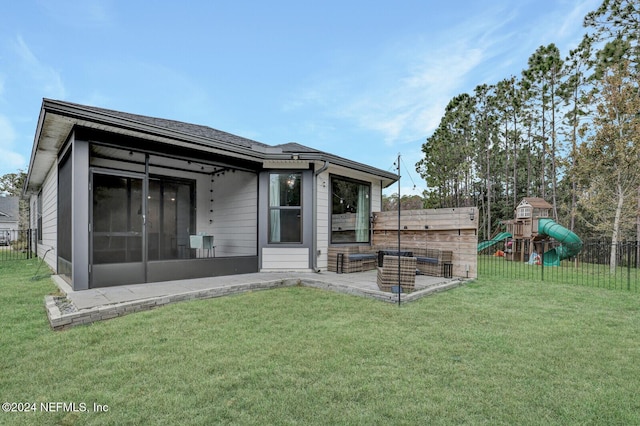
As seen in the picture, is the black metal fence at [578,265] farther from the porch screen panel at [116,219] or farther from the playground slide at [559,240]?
the porch screen panel at [116,219]

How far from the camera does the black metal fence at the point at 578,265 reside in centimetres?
691

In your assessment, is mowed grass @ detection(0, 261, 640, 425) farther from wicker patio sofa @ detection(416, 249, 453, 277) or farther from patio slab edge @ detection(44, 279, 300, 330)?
wicker patio sofa @ detection(416, 249, 453, 277)

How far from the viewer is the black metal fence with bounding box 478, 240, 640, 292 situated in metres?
6.91

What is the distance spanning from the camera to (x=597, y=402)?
2035mm

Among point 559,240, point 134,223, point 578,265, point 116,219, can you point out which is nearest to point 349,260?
point 134,223

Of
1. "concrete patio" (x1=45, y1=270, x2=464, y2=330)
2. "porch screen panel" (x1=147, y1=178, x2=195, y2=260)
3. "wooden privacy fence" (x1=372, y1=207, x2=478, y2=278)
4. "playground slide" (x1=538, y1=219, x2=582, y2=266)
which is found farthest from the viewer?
"playground slide" (x1=538, y1=219, x2=582, y2=266)

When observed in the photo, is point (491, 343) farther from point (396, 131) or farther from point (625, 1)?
point (625, 1)

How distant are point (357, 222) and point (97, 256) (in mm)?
5904

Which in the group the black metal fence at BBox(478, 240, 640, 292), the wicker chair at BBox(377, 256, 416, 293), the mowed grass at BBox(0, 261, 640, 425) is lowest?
the black metal fence at BBox(478, 240, 640, 292)

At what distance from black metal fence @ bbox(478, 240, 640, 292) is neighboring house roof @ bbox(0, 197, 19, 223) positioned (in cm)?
3237

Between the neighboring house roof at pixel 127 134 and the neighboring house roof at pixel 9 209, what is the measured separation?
23.8 meters

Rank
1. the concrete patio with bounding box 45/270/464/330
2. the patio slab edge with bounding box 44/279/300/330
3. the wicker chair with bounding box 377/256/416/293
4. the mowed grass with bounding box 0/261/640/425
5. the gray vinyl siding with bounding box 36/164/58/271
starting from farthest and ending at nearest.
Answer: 1. the gray vinyl siding with bounding box 36/164/58/271
2. the wicker chair with bounding box 377/256/416/293
3. the concrete patio with bounding box 45/270/464/330
4. the patio slab edge with bounding box 44/279/300/330
5. the mowed grass with bounding box 0/261/640/425

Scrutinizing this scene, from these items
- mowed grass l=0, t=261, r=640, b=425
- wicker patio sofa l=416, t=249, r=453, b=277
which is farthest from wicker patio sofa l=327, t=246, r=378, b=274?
mowed grass l=0, t=261, r=640, b=425

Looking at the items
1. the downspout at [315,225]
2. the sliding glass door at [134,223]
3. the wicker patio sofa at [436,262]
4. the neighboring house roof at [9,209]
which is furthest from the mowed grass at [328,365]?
the neighboring house roof at [9,209]
